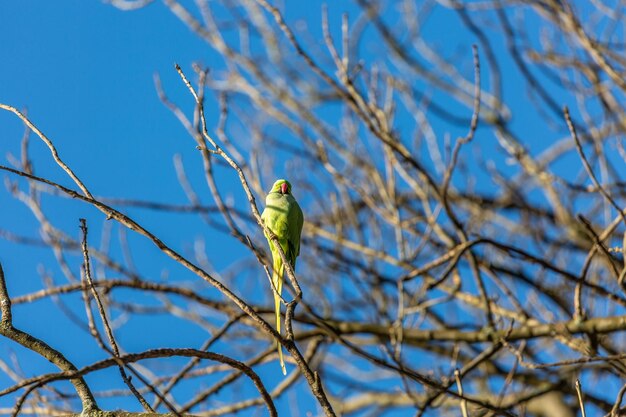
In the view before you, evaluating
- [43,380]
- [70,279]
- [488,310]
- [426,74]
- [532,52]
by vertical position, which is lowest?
[43,380]

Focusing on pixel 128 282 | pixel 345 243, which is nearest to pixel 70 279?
pixel 128 282

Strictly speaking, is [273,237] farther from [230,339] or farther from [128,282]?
[230,339]

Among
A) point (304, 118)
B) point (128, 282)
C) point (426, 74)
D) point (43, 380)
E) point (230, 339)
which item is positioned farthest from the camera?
point (426, 74)

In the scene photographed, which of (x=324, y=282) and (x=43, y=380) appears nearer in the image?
(x=43, y=380)

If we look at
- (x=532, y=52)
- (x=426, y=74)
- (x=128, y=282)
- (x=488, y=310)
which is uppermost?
(x=426, y=74)

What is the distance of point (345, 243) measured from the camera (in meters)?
5.14

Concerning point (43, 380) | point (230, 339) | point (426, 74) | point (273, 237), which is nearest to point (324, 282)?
point (230, 339)

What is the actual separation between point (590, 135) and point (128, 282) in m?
3.65

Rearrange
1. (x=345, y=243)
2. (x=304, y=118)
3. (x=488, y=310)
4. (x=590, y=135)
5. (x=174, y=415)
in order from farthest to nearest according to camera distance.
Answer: (x=304, y=118) < (x=590, y=135) < (x=345, y=243) < (x=488, y=310) < (x=174, y=415)

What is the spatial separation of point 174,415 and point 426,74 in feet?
19.1

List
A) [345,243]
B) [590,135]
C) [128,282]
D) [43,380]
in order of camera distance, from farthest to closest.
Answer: [590,135] < [345,243] < [128,282] < [43,380]

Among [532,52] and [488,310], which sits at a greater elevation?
[532,52]

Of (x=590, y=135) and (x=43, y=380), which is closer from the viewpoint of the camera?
(x=43, y=380)

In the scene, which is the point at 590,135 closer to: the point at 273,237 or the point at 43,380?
the point at 273,237
